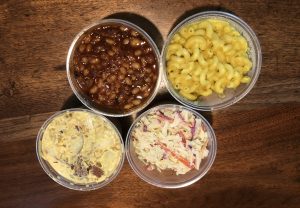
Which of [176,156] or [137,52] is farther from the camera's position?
[176,156]

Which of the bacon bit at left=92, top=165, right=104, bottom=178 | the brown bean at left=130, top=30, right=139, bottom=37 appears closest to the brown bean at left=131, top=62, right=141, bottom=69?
the brown bean at left=130, top=30, right=139, bottom=37

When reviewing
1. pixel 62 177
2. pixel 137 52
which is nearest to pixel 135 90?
pixel 137 52

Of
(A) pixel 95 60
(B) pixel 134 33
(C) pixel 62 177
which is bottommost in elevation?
(C) pixel 62 177

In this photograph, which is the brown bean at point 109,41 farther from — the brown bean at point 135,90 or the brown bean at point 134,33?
the brown bean at point 135,90

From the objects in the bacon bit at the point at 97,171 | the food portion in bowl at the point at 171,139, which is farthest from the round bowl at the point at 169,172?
the bacon bit at the point at 97,171

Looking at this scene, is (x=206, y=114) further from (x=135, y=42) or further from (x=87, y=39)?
(x=87, y=39)

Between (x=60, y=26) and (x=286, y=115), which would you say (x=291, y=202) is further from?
(x=60, y=26)

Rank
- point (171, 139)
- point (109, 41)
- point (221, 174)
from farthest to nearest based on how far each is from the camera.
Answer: point (221, 174) < point (171, 139) < point (109, 41)

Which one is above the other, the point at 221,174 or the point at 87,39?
the point at 87,39

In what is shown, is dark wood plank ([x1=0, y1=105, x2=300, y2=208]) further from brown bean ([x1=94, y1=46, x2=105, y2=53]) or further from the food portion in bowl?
brown bean ([x1=94, y1=46, x2=105, y2=53])
